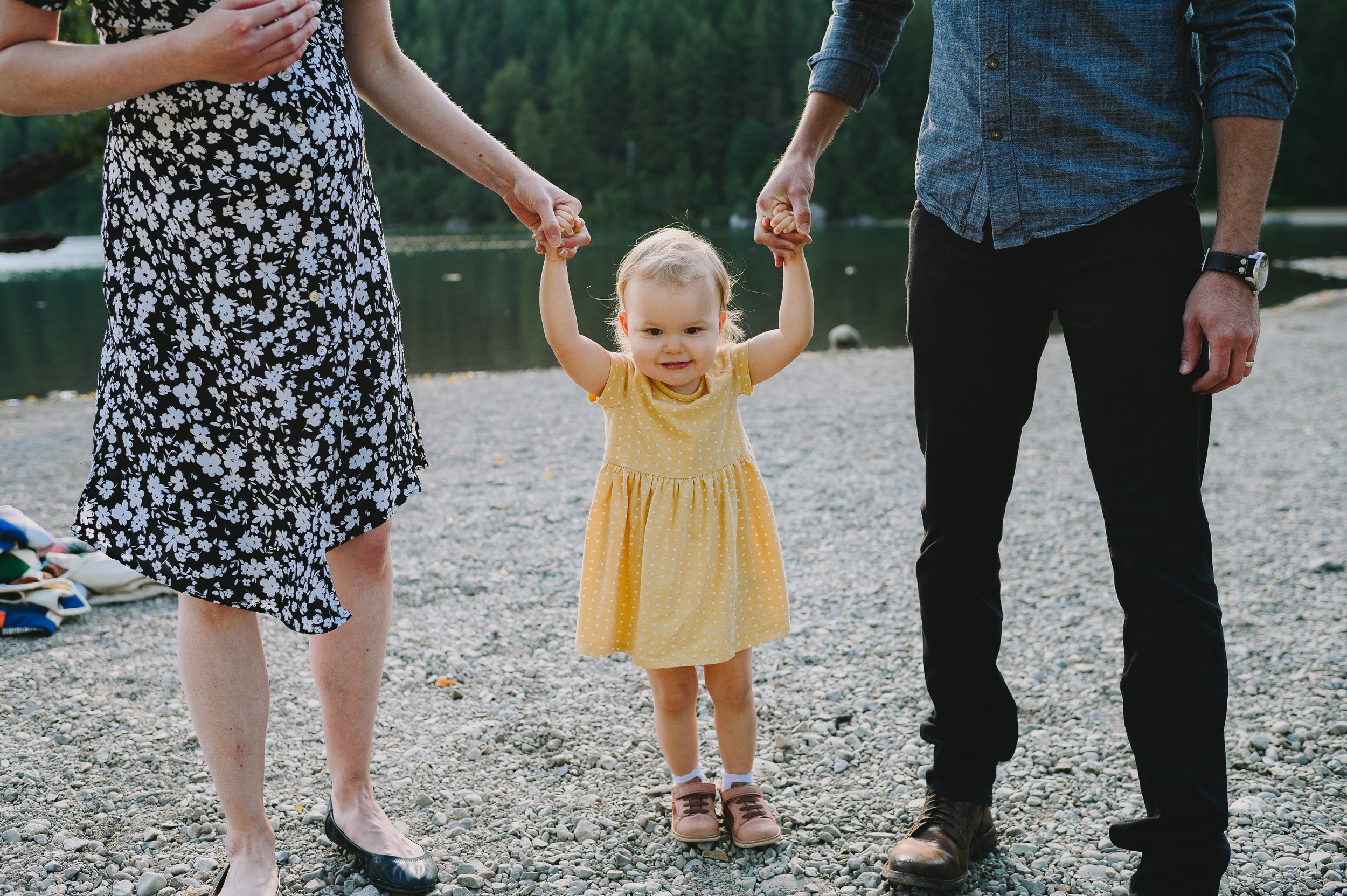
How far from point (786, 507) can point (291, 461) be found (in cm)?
410

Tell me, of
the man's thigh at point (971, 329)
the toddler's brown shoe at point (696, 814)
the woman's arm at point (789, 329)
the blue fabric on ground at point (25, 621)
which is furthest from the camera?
the blue fabric on ground at point (25, 621)

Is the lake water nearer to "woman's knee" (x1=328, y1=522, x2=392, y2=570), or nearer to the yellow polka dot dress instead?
the yellow polka dot dress

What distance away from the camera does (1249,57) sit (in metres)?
1.87

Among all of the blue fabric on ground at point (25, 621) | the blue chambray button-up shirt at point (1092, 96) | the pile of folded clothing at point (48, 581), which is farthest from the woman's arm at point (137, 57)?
the blue fabric on ground at point (25, 621)

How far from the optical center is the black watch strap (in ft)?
6.17

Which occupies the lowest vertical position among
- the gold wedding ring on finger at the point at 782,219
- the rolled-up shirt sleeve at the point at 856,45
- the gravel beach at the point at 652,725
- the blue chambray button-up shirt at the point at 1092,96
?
the gravel beach at the point at 652,725

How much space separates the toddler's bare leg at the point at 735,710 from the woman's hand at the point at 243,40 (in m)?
1.58

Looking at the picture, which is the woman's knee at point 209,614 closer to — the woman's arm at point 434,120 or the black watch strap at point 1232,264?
the woman's arm at point 434,120

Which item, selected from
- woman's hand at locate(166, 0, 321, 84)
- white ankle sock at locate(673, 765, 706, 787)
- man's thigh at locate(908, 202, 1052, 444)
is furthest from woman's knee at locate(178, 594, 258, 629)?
man's thigh at locate(908, 202, 1052, 444)

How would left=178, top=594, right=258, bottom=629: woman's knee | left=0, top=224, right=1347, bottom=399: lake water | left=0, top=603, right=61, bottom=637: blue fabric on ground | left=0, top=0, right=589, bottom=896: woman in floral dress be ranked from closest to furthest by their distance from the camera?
left=0, top=0, right=589, bottom=896: woman in floral dress
left=178, top=594, right=258, bottom=629: woman's knee
left=0, top=603, right=61, bottom=637: blue fabric on ground
left=0, top=224, right=1347, bottom=399: lake water

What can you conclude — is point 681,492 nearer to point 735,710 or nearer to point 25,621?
point 735,710

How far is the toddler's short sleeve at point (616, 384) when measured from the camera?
2432 millimetres

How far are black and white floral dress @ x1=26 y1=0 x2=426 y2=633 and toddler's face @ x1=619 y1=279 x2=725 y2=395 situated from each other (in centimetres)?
64

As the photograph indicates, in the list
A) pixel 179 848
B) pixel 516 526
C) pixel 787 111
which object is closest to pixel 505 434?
pixel 516 526
